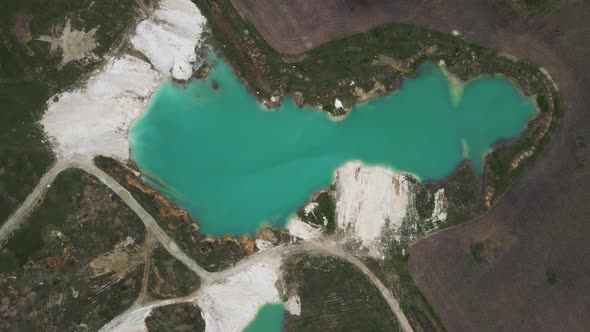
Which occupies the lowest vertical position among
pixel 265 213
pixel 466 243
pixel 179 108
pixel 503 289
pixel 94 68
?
pixel 503 289

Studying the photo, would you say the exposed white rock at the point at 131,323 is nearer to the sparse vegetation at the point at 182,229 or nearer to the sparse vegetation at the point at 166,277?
the sparse vegetation at the point at 166,277

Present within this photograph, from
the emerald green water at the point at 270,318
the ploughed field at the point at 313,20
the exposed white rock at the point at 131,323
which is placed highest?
the ploughed field at the point at 313,20

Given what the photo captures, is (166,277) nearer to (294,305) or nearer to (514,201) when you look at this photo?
(294,305)

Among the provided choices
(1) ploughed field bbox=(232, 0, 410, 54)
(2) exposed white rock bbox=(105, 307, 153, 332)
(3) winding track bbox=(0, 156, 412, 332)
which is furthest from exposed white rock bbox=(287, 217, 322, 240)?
(1) ploughed field bbox=(232, 0, 410, 54)

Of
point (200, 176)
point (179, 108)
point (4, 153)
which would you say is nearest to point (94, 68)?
point (179, 108)

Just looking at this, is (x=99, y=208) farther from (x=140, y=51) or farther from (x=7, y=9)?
(x=7, y=9)

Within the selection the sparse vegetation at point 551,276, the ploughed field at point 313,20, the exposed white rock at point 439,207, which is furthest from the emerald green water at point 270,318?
the sparse vegetation at point 551,276
